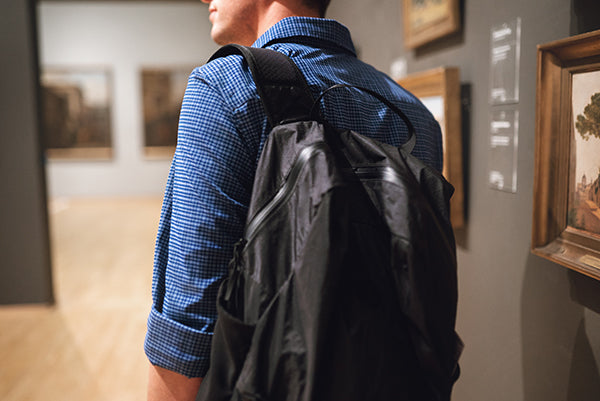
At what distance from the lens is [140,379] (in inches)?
127

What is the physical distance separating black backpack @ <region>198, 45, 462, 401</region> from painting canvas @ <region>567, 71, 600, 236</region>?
610 mm

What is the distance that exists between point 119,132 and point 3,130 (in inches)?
268

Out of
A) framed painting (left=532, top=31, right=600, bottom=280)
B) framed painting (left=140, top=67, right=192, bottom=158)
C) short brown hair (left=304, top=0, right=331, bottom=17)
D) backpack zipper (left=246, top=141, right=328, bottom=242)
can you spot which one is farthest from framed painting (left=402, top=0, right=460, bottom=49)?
framed painting (left=140, top=67, right=192, bottom=158)

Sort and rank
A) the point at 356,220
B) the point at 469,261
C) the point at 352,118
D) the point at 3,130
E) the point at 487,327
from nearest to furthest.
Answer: the point at 356,220 → the point at 352,118 → the point at 487,327 → the point at 469,261 → the point at 3,130

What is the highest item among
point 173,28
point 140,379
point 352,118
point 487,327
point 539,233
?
point 173,28

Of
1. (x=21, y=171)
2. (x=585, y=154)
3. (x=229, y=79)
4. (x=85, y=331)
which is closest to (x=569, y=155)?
(x=585, y=154)

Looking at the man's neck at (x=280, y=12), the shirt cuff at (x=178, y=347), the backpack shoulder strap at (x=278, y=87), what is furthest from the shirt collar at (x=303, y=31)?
the shirt cuff at (x=178, y=347)

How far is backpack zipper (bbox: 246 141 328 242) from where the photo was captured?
75 centimetres

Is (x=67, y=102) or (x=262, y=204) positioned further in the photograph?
(x=67, y=102)

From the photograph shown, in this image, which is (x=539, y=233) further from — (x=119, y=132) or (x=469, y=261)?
(x=119, y=132)

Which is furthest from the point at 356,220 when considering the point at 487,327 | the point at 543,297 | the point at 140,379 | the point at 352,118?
the point at 140,379

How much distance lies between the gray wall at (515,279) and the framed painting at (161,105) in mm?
9310

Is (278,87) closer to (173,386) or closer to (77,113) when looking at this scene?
(173,386)

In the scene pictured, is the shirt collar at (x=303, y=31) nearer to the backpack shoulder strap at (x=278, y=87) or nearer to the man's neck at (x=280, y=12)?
the man's neck at (x=280, y=12)
